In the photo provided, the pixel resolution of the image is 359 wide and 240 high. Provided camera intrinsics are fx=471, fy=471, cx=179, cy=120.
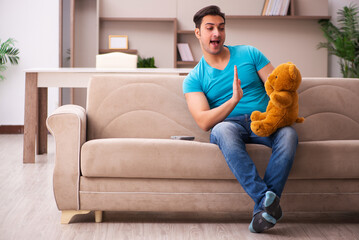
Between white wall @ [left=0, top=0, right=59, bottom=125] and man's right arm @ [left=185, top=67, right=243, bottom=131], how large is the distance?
13.1ft

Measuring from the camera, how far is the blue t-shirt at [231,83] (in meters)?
2.38

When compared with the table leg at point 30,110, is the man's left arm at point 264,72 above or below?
above

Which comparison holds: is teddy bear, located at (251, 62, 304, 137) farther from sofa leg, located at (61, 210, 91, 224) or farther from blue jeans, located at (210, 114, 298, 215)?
sofa leg, located at (61, 210, 91, 224)

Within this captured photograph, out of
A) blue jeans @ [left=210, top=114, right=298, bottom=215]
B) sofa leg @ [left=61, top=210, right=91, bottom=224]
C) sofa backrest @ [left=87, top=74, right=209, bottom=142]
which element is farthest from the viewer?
sofa backrest @ [left=87, top=74, right=209, bottom=142]

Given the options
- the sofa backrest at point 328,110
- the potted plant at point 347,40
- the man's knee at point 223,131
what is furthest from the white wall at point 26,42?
Answer: the man's knee at point 223,131

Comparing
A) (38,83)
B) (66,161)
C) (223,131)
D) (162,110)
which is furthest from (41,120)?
(223,131)

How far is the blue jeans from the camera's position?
198 cm

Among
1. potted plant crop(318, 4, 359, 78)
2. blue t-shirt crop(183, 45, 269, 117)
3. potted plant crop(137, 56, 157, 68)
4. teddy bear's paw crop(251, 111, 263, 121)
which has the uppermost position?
potted plant crop(318, 4, 359, 78)

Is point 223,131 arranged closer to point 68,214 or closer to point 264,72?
point 264,72

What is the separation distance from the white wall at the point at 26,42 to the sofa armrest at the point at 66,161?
397cm

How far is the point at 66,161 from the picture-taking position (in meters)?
2.20

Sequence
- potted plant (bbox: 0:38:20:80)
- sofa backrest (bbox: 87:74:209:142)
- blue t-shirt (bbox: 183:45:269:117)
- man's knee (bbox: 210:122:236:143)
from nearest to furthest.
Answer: man's knee (bbox: 210:122:236:143) → blue t-shirt (bbox: 183:45:269:117) → sofa backrest (bbox: 87:74:209:142) → potted plant (bbox: 0:38:20:80)

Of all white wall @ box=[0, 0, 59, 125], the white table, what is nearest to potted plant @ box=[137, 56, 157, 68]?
white wall @ box=[0, 0, 59, 125]

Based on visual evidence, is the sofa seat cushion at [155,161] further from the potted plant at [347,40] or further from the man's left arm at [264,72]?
the potted plant at [347,40]
